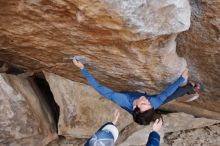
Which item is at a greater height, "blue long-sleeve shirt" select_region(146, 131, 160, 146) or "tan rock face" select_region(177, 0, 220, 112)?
"tan rock face" select_region(177, 0, 220, 112)

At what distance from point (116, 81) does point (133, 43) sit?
1.33m

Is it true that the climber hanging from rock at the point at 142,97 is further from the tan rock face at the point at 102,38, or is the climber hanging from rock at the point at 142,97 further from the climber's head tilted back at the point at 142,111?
the tan rock face at the point at 102,38

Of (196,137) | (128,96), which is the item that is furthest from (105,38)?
(196,137)

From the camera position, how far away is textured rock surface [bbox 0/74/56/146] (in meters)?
5.22

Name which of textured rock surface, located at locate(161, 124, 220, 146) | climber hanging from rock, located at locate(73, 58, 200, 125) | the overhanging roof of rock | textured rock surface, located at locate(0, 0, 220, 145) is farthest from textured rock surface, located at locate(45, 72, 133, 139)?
textured rock surface, located at locate(161, 124, 220, 146)

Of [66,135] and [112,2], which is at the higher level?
[112,2]

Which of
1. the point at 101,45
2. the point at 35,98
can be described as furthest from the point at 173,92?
the point at 35,98

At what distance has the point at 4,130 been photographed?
542cm

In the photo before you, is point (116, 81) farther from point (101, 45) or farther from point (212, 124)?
point (212, 124)

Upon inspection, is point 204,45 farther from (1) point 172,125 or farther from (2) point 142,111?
(1) point 172,125

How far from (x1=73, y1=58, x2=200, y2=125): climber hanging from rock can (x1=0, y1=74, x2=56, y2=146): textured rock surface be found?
1226 millimetres

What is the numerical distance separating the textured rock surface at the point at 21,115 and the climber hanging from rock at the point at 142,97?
1226 mm

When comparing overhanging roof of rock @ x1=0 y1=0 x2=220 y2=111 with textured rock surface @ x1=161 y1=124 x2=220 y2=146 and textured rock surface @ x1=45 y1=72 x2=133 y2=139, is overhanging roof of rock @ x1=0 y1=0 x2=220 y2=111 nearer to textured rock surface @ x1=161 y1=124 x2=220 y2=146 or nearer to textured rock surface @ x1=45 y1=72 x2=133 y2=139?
textured rock surface @ x1=45 y1=72 x2=133 y2=139

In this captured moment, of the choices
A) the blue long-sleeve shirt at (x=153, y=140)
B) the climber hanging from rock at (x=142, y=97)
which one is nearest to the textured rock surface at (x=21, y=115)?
the climber hanging from rock at (x=142, y=97)
